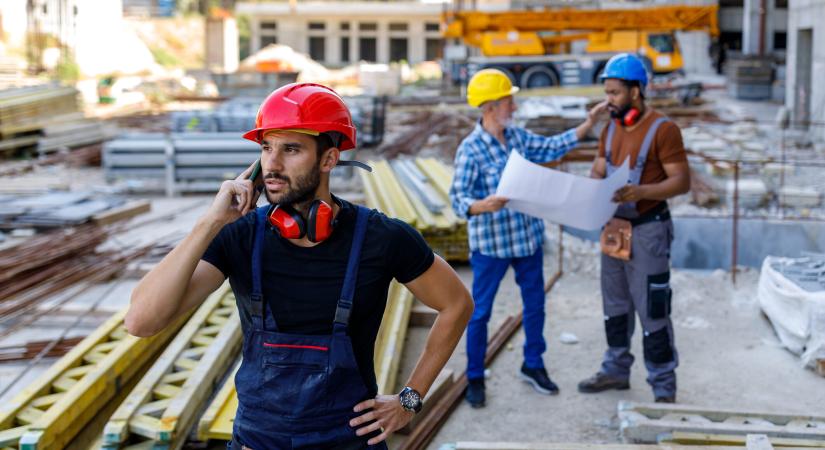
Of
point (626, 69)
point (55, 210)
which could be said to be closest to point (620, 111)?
point (626, 69)

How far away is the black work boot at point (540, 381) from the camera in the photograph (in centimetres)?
629

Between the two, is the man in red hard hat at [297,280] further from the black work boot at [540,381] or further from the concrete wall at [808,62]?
the concrete wall at [808,62]

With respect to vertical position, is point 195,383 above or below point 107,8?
below

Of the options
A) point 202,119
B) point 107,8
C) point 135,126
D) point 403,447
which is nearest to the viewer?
point 403,447

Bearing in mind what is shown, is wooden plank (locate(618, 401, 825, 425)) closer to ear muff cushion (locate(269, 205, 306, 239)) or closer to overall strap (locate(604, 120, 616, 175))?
overall strap (locate(604, 120, 616, 175))

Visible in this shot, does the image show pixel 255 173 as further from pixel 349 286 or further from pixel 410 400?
pixel 410 400

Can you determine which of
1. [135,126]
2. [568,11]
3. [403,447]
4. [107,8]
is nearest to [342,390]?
[403,447]

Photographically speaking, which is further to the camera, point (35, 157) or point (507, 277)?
point (35, 157)

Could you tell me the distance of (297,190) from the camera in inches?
112

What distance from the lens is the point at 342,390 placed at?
112 inches

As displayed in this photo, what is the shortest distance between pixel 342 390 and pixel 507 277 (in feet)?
21.4

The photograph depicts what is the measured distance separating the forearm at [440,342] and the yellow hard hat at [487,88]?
288 centimetres

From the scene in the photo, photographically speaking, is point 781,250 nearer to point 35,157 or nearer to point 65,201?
point 65,201

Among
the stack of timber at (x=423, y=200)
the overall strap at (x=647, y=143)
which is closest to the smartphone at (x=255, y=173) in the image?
the overall strap at (x=647, y=143)
